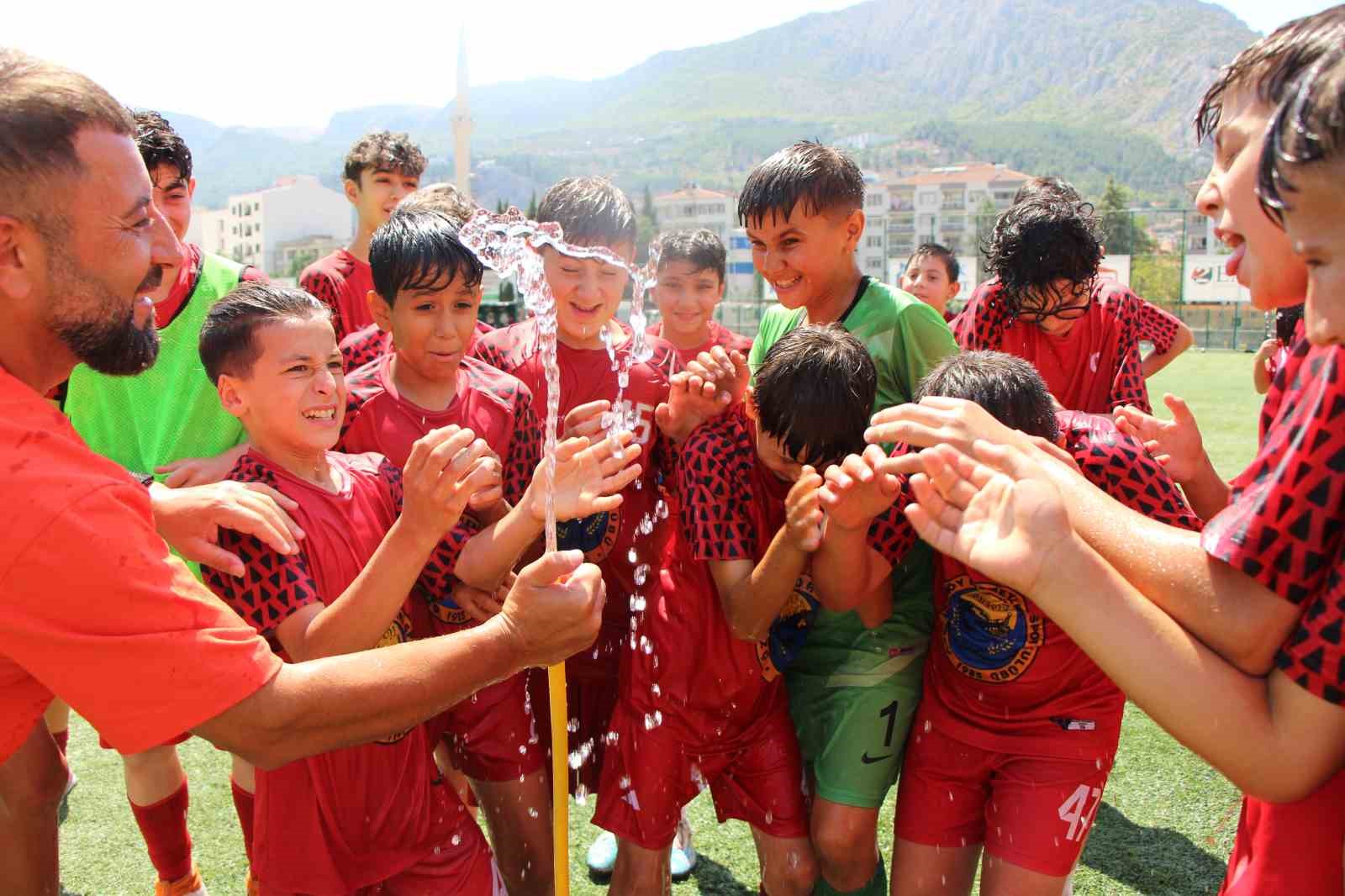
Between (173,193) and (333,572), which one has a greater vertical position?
(173,193)

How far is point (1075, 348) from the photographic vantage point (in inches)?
166

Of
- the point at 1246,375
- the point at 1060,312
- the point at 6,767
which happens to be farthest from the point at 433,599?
the point at 1246,375

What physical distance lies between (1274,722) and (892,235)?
459 feet

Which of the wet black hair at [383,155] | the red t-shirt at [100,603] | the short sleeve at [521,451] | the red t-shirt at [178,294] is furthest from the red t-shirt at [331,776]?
the wet black hair at [383,155]

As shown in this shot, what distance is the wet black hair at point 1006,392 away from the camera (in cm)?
263

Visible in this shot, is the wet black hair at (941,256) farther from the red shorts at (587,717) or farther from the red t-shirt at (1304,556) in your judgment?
the red t-shirt at (1304,556)

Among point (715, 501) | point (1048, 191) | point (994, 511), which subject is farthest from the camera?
point (1048, 191)

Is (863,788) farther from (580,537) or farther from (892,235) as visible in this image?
(892,235)

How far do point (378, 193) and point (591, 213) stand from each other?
6.87 ft

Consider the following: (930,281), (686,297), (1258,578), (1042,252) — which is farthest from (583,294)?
(930,281)

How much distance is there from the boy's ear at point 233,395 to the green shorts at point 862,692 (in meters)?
1.74

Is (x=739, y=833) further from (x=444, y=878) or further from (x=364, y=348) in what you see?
(x=364, y=348)

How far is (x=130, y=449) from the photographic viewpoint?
11.3 ft

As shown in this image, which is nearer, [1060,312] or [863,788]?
[863,788]
